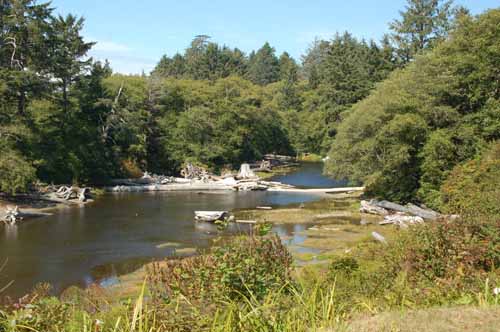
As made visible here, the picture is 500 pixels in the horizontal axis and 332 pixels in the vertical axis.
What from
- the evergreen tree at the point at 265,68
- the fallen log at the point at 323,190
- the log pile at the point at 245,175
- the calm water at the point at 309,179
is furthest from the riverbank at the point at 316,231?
the evergreen tree at the point at 265,68

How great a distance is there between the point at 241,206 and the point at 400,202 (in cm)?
1103

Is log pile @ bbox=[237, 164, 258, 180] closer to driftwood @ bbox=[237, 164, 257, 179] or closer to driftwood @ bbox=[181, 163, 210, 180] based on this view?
driftwood @ bbox=[237, 164, 257, 179]

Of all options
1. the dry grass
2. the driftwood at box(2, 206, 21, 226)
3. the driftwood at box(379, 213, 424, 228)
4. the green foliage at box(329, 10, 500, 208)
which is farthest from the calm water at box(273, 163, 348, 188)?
the dry grass

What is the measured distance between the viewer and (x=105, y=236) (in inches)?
1075

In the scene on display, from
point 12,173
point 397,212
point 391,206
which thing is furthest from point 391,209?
point 12,173

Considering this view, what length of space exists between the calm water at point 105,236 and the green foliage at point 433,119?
26.1 feet

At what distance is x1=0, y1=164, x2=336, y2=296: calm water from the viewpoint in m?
20.8

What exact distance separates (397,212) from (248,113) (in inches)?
1458

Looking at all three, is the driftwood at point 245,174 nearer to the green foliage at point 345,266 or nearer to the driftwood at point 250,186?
the driftwood at point 250,186

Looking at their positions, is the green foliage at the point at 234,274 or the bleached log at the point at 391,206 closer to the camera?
the green foliage at the point at 234,274

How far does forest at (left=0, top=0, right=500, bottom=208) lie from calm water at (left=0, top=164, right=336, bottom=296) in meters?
5.66

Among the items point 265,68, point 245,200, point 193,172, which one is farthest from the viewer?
point 265,68

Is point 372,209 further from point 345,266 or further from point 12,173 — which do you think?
point 12,173

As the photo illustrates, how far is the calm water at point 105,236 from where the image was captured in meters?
20.8
